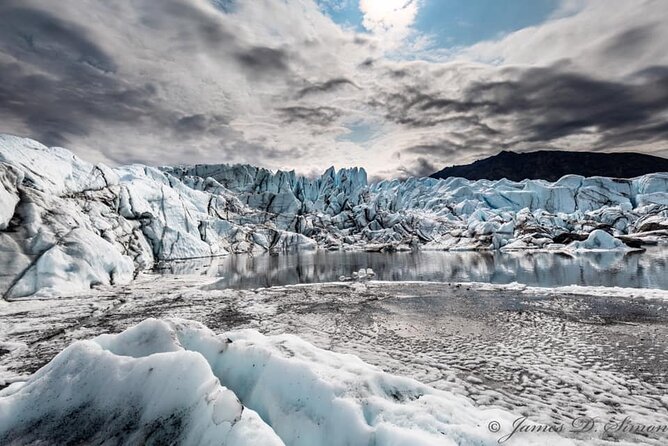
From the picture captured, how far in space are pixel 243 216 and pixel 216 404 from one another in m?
99.5

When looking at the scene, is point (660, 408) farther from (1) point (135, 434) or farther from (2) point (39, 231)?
(2) point (39, 231)

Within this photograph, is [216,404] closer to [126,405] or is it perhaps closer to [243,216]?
[126,405]

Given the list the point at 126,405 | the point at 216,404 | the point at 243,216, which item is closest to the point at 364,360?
the point at 216,404

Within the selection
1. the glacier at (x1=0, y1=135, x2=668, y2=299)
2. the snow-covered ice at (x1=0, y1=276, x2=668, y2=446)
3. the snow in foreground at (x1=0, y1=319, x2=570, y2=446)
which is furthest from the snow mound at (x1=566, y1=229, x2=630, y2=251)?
the snow in foreground at (x1=0, y1=319, x2=570, y2=446)

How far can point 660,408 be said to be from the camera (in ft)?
22.8

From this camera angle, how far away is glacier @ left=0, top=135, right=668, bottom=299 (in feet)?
75.9

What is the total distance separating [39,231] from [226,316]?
1698cm

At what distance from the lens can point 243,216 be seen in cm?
10031

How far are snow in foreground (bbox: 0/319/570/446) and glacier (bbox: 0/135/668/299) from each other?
19808 mm

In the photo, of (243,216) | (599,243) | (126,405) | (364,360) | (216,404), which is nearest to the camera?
(216,404)

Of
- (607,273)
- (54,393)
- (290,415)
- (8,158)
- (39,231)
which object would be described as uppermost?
(8,158)

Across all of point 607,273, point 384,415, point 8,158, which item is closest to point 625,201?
point 607,273

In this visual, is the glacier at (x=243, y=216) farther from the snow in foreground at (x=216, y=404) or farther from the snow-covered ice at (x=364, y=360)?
the snow in foreground at (x=216, y=404)

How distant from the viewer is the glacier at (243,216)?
23141mm
